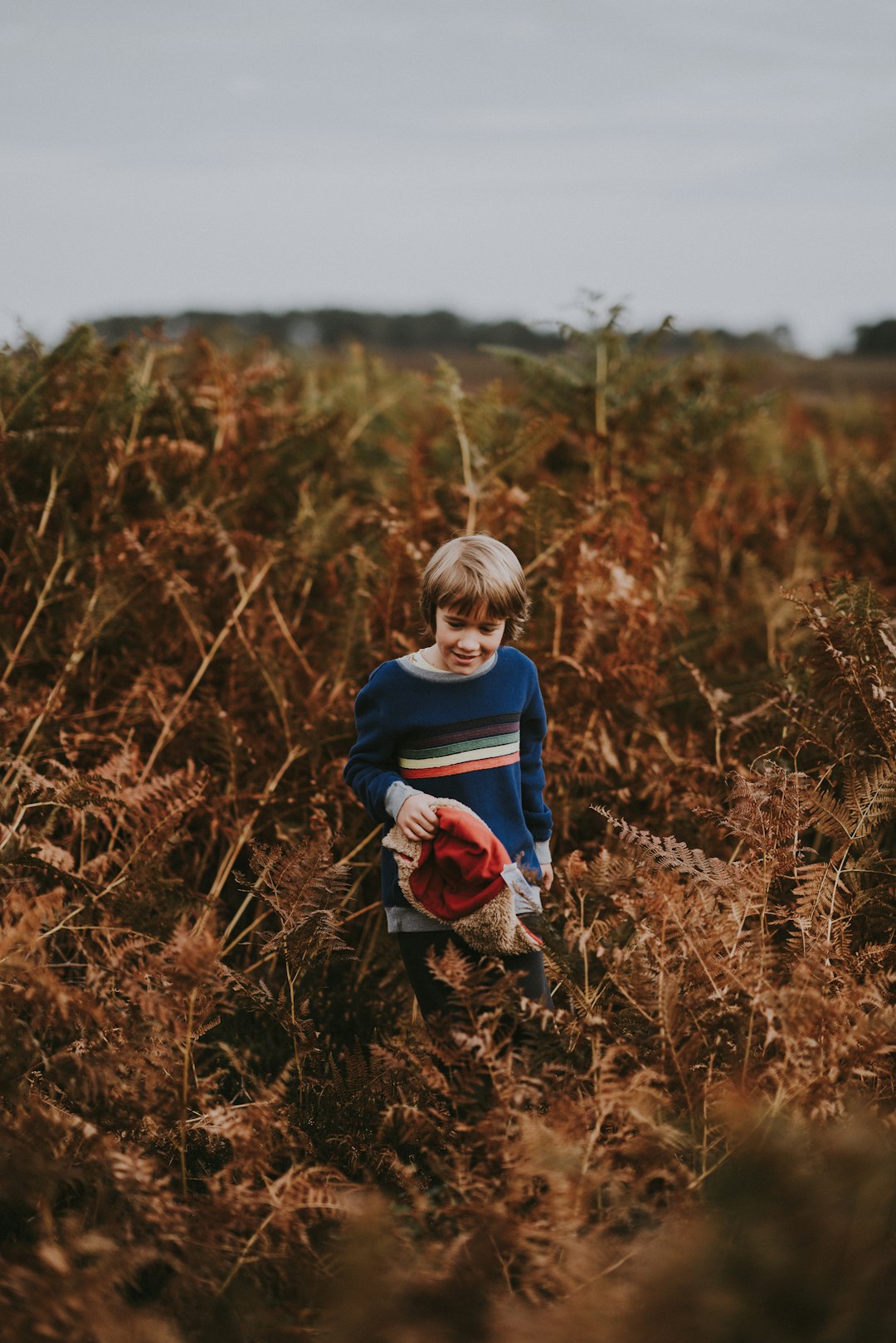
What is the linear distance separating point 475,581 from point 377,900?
1.49m

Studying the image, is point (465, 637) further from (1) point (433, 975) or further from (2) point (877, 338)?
(2) point (877, 338)

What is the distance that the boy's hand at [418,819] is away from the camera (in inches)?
94.3

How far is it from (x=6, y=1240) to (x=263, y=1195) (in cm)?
69

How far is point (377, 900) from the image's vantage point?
3.48m

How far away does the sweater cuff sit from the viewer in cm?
248

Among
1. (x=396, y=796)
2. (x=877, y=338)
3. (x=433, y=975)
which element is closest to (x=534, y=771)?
(x=396, y=796)

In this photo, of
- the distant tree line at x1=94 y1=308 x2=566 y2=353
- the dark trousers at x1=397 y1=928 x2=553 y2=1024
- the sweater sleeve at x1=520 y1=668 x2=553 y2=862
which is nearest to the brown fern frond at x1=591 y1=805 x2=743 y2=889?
the sweater sleeve at x1=520 y1=668 x2=553 y2=862

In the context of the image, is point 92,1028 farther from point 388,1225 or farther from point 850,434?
point 850,434

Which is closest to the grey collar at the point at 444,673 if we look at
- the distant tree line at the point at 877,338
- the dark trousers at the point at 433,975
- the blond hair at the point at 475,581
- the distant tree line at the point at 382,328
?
the blond hair at the point at 475,581

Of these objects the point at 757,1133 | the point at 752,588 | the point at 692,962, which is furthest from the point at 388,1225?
the point at 752,588

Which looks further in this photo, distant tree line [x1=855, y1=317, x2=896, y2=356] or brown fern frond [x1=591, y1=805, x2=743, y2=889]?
distant tree line [x1=855, y1=317, x2=896, y2=356]

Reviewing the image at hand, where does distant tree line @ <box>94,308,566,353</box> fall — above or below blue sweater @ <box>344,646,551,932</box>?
above


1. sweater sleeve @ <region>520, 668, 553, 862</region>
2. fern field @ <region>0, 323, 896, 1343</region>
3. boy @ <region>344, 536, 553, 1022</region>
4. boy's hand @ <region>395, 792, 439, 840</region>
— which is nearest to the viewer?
fern field @ <region>0, 323, 896, 1343</region>

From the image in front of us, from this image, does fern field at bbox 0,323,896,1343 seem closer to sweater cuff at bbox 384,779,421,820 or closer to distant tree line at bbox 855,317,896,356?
sweater cuff at bbox 384,779,421,820
